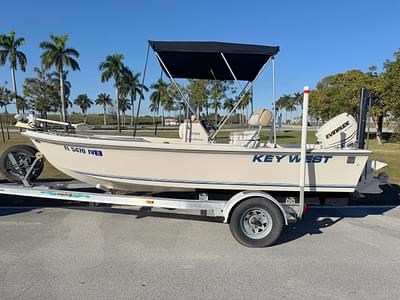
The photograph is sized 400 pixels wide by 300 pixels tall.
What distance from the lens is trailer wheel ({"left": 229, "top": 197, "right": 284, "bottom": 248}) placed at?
3746 millimetres

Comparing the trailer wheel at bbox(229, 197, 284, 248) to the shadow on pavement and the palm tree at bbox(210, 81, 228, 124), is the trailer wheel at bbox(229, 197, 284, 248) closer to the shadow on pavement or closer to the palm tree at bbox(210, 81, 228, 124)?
the shadow on pavement

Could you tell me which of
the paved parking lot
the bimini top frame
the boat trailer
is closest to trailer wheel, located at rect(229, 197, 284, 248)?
the boat trailer

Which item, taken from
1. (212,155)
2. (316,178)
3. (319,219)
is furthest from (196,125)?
(319,219)

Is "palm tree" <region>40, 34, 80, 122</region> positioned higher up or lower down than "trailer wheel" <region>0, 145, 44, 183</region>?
higher up

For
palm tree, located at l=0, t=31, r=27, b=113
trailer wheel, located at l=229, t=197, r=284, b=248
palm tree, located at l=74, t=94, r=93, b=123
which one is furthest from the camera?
palm tree, located at l=74, t=94, r=93, b=123

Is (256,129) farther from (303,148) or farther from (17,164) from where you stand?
(17,164)

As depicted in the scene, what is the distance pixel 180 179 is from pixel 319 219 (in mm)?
2500

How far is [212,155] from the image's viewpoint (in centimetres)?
389

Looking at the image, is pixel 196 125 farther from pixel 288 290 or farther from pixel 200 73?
pixel 288 290

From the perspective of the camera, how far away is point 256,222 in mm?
3857

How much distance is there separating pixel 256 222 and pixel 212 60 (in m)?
2.57

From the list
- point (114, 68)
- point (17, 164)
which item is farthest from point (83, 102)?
point (17, 164)

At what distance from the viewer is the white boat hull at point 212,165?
3865mm

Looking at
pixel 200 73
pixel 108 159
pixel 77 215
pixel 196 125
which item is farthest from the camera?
pixel 200 73
